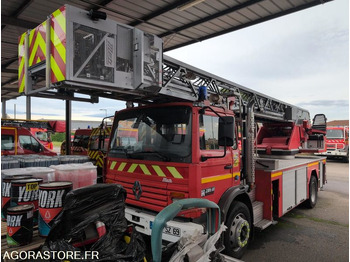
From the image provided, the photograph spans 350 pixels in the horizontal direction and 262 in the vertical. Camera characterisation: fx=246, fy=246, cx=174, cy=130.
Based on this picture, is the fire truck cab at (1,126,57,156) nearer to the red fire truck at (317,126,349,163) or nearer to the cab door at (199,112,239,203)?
the cab door at (199,112,239,203)

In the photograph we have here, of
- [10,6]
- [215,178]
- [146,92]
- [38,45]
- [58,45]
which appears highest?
[10,6]

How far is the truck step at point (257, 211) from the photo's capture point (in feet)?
13.9

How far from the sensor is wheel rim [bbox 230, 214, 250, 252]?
3.51 metres

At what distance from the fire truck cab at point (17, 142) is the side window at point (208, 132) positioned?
7191mm

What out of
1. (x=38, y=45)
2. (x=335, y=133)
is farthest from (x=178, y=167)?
(x=335, y=133)

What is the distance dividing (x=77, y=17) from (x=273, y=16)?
6.08 metres

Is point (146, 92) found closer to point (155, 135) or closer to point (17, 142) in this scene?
point (155, 135)

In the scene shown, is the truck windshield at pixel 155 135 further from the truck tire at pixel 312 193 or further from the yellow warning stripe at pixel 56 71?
the truck tire at pixel 312 193

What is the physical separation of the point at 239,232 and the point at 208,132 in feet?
5.00

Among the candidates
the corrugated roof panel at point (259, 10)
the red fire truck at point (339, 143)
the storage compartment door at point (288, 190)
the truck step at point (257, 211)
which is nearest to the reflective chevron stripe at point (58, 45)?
the truck step at point (257, 211)

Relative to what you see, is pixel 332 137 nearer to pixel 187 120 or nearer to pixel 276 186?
pixel 276 186

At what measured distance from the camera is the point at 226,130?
317 centimetres

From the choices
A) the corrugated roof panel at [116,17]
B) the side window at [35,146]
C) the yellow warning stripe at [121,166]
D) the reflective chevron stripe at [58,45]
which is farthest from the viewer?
the side window at [35,146]

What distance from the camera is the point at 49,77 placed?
2375 millimetres
